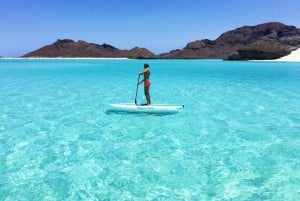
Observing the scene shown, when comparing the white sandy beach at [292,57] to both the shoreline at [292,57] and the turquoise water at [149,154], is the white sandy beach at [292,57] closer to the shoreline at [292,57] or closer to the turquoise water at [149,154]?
the shoreline at [292,57]

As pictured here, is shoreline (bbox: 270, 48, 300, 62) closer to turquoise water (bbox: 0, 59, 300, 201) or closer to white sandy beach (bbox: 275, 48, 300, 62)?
white sandy beach (bbox: 275, 48, 300, 62)

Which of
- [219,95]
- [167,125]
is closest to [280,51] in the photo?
[219,95]

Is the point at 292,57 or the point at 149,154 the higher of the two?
the point at 292,57

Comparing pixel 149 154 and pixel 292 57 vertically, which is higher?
pixel 292 57

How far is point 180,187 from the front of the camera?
7.33m

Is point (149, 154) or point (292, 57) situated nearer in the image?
point (149, 154)

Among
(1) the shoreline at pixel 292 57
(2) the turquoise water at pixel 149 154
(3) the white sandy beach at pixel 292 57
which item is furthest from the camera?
(3) the white sandy beach at pixel 292 57

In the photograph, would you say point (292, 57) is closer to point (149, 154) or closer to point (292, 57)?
point (292, 57)

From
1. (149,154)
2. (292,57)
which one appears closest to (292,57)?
(292,57)

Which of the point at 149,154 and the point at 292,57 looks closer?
the point at 149,154

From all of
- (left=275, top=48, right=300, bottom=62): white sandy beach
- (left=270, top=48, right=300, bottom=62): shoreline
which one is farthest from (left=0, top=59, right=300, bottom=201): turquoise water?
(left=275, top=48, right=300, bottom=62): white sandy beach

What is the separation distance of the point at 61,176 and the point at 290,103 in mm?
15161

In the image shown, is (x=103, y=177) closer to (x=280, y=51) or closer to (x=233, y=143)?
(x=233, y=143)

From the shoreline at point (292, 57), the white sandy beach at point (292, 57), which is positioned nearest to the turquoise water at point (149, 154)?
the shoreline at point (292, 57)
